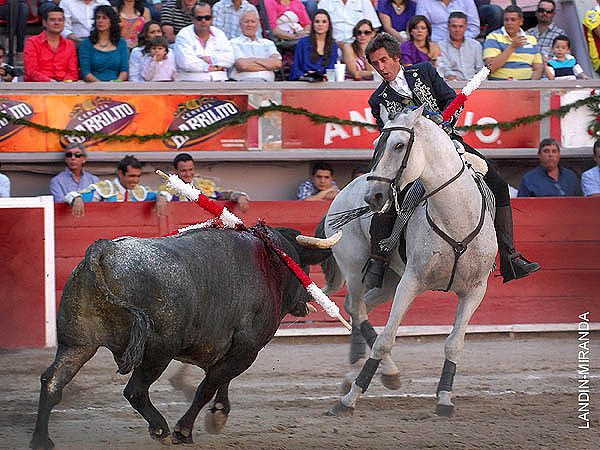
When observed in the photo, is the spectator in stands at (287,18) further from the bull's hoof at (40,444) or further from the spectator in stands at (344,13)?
the bull's hoof at (40,444)

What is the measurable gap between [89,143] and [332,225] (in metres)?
3.54

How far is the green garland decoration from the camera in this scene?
8227mm

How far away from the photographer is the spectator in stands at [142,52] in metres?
8.52

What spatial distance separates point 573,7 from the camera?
1038cm

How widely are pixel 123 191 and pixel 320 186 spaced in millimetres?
1756

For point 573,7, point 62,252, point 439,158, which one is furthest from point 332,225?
point 573,7

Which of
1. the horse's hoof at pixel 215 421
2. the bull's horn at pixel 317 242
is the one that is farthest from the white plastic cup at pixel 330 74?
the horse's hoof at pixel 215 421

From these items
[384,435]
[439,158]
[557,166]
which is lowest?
[384,435]

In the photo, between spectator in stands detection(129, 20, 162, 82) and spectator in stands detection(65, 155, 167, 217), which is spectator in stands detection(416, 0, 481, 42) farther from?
spectator in stands detection(65, 155, 167, 217)

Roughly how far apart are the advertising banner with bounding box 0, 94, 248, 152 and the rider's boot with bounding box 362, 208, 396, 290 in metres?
3.44

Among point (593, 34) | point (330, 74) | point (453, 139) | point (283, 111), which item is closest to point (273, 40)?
point (330, 74)

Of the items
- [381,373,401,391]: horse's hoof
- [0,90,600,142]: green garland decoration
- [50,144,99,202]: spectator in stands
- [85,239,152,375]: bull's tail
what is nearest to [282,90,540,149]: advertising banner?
[0,90,600,142]: green garland decoration

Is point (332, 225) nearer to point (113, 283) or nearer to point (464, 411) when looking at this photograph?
point (464, 411)

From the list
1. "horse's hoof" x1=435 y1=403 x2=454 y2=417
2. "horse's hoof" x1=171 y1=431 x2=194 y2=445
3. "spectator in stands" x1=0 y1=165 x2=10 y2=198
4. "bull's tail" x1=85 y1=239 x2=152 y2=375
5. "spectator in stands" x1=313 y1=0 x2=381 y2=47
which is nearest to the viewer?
"bull's tail" x1=85 y1=239 x2=152 y2=375
